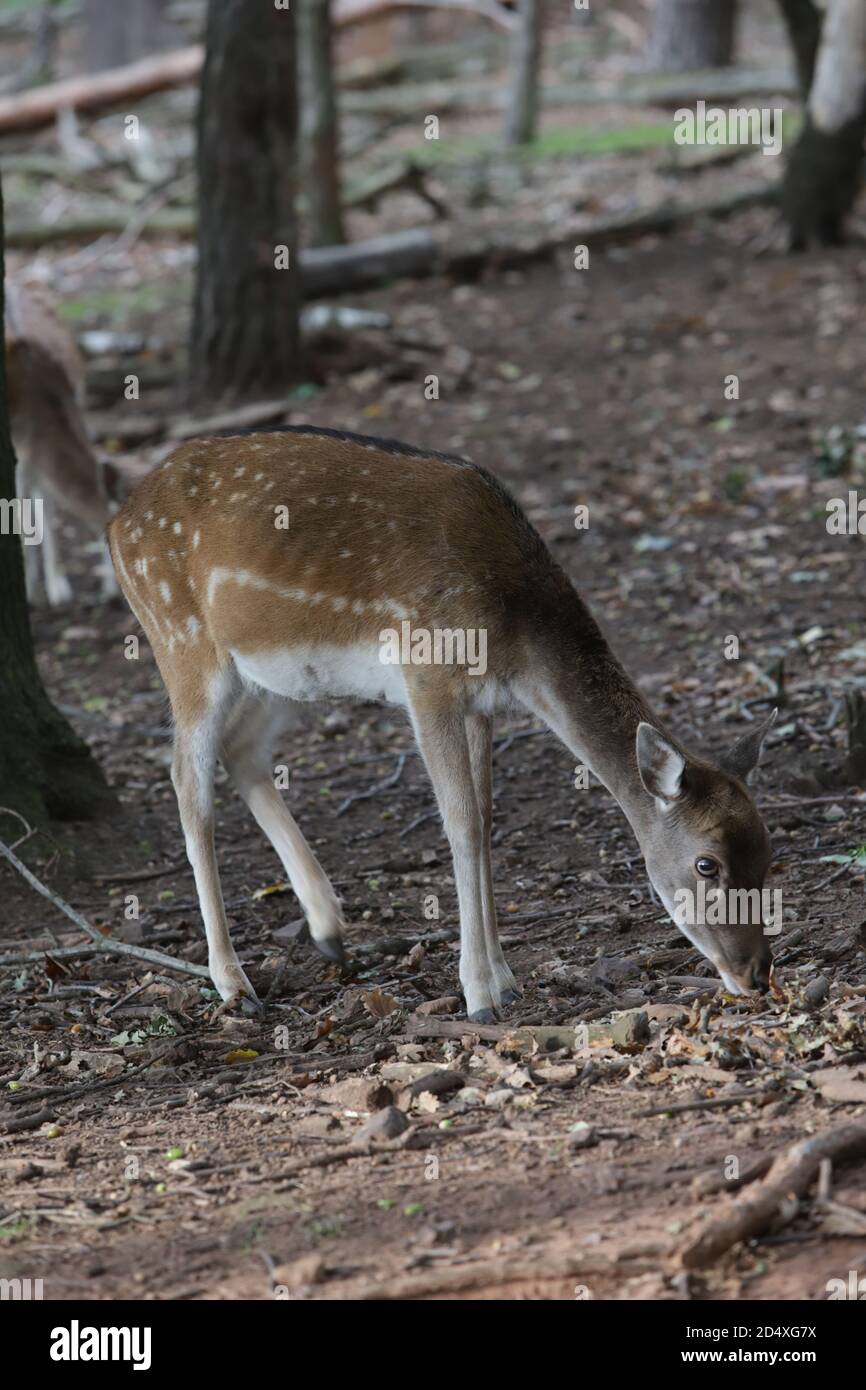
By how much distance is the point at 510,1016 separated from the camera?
5.23 metres

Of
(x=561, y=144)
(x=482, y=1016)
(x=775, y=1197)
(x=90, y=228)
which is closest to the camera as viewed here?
(x=775, y=1197)

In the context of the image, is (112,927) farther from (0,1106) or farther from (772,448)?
(772,448)

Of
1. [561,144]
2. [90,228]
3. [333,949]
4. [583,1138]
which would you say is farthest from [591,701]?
[561,144]

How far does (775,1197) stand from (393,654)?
246 centimetres

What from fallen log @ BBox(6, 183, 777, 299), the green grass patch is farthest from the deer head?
the green grass patch

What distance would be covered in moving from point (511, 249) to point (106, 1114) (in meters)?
12.7

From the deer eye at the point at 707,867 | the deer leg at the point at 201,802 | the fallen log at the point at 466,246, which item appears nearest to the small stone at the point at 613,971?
the deer eye at the point at 707,867

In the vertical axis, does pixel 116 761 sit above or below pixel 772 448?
below

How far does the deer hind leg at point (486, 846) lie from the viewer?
17.8 feet

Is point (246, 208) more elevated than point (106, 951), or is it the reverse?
point (246, 208)

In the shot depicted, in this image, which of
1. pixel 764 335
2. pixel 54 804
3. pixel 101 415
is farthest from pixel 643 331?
pixel 54 804

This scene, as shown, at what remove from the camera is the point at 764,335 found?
13391 millimetres

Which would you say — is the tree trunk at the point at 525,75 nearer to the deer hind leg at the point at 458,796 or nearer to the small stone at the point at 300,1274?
the deer hind leg at the point at 458,796

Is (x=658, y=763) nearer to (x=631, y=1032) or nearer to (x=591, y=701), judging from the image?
(x=591, y=701)
